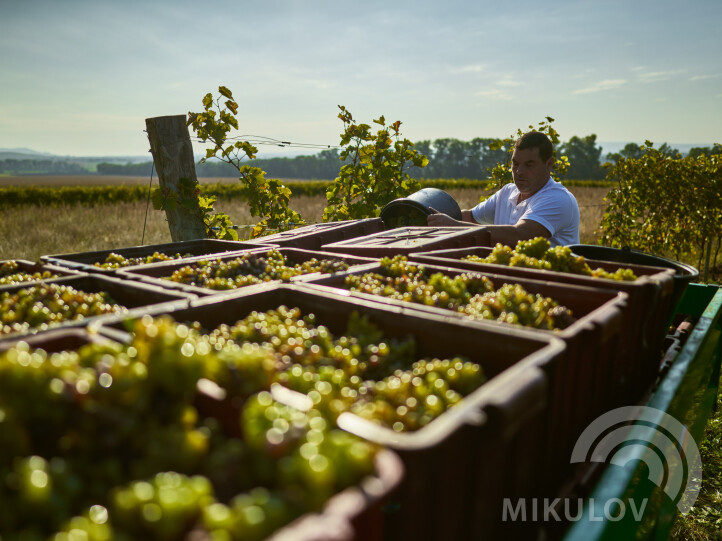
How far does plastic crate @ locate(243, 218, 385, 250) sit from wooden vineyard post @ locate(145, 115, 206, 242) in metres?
0.95

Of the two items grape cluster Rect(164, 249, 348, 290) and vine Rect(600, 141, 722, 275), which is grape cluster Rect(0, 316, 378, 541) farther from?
vine Rect(600, 141, 722, 275)

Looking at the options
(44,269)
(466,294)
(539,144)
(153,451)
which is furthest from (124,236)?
(153,451)

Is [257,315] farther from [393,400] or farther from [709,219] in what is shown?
[709,219]

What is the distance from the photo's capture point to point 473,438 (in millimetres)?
1087

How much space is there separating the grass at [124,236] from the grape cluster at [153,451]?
396cm

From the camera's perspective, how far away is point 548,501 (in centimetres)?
163

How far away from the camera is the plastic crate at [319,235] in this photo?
13.6ft

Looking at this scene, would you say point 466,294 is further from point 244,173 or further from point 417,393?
point 244,173

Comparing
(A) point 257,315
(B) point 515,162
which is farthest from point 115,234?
(A) point 257,315

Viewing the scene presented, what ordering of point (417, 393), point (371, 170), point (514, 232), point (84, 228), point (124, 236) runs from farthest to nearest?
point (84, 228) → point (124, 236) → point (371, 170) → point (514, 232) → point (417, 393)

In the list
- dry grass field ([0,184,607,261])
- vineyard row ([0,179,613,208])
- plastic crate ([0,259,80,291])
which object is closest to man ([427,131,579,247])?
plastic crate ([0,259,80,291])

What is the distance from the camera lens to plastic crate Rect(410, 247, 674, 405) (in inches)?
89.5

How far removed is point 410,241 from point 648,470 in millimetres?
2431
